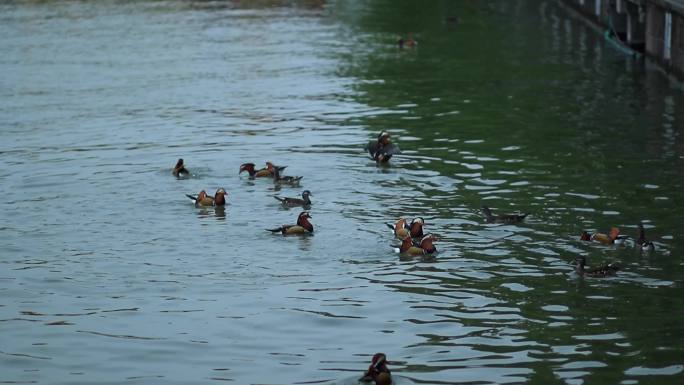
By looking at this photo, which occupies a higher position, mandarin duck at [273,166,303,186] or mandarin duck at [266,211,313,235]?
mandarin duck at [273,166,303,186]

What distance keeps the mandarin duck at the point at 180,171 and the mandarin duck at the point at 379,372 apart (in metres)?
16.0

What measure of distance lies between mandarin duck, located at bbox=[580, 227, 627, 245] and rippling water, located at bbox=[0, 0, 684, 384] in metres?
0.24

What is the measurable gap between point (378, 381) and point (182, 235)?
33.1 feet

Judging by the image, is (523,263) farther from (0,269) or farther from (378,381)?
(0,269)

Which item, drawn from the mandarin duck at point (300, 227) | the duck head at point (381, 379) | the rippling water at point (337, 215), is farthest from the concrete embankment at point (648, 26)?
the duck head at point (381, 379)

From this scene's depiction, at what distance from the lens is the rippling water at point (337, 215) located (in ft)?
68.0

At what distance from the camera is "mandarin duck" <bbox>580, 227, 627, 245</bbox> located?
2580 cm

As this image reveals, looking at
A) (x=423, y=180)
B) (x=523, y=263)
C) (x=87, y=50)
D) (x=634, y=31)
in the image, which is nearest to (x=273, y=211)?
(x=423, y=180)

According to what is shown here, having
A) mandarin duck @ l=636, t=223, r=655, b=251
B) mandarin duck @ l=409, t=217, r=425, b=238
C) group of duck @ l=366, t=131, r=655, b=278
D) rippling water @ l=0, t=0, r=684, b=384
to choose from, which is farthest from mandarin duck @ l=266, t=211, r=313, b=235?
mandarin duck @ l=636, t=223, r=655, b=251

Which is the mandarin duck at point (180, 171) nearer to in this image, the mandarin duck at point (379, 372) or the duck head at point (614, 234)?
the duck head at point (614, 234)

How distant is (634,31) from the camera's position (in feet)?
178

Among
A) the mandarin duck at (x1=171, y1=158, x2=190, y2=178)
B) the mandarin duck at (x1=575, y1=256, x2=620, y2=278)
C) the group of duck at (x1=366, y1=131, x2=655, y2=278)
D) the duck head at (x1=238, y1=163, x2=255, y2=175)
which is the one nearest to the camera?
the mandarin duck at (x1=575, y1=256, x2=620, y2=278)

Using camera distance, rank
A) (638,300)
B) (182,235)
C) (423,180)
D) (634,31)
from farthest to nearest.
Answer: (634,31) < (423,180) < (182,235) < (638,300)

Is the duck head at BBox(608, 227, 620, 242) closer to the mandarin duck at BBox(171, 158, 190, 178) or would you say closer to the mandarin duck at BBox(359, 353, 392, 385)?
the mandarin duck at BBox(359, 353, 392, 385)
